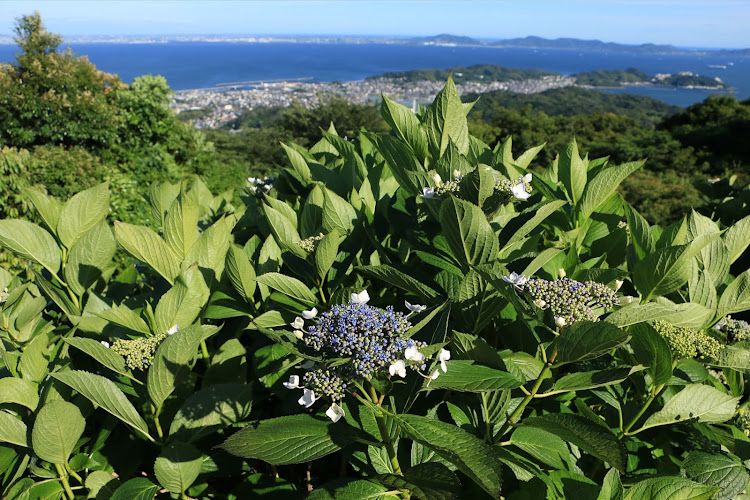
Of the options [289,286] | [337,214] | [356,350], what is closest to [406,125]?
[337,214]

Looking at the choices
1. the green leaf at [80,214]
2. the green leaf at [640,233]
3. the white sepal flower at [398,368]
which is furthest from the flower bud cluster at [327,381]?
the green leaf at [80,214]

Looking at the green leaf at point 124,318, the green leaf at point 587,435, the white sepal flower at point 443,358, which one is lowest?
the green leaf at point 587,435

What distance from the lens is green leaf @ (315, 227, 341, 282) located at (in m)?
1.32

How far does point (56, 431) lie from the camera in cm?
121

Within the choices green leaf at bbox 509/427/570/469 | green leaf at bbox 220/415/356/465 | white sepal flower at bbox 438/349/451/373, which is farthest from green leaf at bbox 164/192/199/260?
green leaf at bbox 509/427/570/469

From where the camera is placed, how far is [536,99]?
7200cm

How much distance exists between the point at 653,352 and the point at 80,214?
1855mm

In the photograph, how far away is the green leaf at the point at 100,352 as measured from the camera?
1207mm

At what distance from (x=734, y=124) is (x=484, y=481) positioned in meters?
30.3

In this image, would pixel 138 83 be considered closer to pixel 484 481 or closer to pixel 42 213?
pixel 42 213

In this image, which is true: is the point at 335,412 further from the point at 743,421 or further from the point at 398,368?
the point at 743,421

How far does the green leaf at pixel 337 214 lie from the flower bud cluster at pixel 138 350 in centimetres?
57

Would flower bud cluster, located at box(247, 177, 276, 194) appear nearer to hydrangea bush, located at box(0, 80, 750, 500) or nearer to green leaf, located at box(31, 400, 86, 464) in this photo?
hydrangea bush, located at box(0, 80, 750, 500)

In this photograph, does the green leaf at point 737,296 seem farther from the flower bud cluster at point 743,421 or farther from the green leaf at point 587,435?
the green leaf at point 587,435
